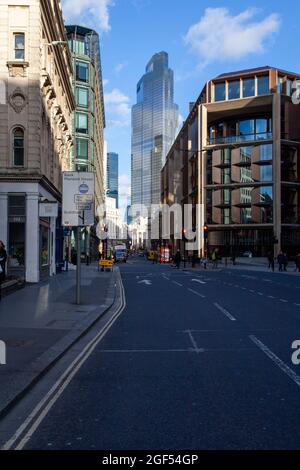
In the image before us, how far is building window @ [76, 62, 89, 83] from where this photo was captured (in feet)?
231

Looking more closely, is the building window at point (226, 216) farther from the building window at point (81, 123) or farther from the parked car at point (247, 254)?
the building window at point (81, 123)

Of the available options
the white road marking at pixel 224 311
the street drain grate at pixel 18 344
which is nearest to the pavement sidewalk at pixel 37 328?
the street drain grate at pixel 18 344

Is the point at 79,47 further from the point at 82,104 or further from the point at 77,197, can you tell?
the point at 77,197

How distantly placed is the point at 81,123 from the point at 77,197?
5625cm

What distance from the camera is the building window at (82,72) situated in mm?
70500

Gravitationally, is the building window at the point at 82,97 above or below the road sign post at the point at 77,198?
above

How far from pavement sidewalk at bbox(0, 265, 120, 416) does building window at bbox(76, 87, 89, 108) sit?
173ft

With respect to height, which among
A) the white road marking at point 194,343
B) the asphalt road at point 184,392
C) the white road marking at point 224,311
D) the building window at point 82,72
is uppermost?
the building window at point 82,72

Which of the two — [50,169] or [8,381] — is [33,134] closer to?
[50,169]

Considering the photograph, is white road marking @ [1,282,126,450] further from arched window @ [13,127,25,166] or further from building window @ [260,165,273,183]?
building window @ [260,165,273,183]

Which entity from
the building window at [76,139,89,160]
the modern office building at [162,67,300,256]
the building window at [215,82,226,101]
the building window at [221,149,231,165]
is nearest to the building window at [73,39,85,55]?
the building window at [76,139,89,160]

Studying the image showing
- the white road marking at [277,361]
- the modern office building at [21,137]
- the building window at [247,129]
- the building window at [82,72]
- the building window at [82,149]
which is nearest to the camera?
the white road marking at [277,361]

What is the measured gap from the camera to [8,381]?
707cm

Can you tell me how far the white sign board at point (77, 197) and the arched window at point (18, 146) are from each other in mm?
10609
